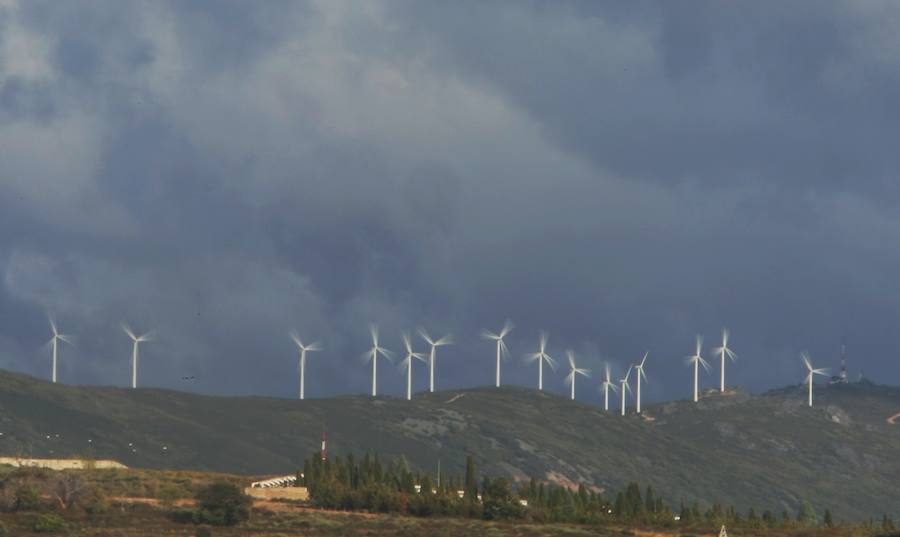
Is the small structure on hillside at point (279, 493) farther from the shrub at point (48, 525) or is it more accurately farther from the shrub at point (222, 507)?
the shrub at point (48, 525)

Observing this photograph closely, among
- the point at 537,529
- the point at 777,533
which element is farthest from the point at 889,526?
the point at 537,529

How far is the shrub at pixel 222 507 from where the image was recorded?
158 m

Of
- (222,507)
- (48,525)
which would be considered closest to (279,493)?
(222,507)

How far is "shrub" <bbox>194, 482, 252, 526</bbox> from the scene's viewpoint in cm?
15825

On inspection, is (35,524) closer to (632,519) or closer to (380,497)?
(380,497)

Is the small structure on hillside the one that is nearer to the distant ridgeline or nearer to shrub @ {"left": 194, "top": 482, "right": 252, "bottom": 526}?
the distant ridgeline

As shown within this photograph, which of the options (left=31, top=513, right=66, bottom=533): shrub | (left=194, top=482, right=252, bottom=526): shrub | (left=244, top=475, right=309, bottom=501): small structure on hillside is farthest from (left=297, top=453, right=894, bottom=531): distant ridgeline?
(left=31, top=513, right=66, bottom=533): shrub

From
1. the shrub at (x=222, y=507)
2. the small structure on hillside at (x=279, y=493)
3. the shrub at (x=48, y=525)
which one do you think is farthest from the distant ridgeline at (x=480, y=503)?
the shrub at (x=48, y=525)

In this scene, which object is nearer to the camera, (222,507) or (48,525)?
(48,525)

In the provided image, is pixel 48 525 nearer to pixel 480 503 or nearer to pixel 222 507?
pixel 222 507

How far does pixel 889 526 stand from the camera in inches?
6777

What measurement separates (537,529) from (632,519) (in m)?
18.0

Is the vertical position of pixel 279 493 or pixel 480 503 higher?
pixel 279 493

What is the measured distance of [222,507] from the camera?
15950 cm
